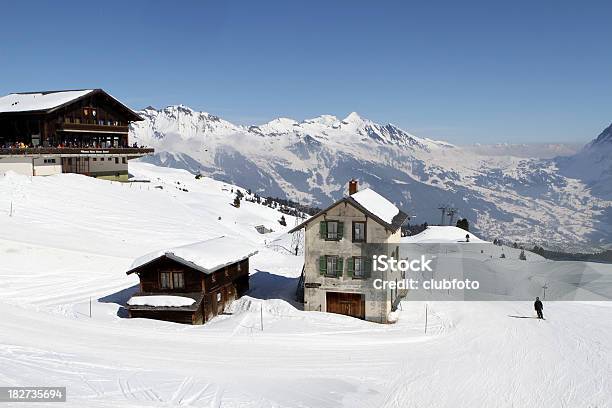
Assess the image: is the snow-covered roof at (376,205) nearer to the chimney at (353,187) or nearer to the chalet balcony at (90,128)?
the chimney at (353,187)

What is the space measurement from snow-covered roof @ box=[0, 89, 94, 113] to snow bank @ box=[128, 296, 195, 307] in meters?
42.6

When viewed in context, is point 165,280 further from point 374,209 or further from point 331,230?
point 374,209

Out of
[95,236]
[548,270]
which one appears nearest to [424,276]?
[548,270]

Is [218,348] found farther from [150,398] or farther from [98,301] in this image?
[98,301]

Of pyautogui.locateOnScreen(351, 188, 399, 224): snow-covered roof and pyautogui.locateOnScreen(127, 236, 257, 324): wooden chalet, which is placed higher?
pyautogui.locateOnScreen(351, 188, 399, 224): snow-covered roof

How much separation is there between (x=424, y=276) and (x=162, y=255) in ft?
94.0

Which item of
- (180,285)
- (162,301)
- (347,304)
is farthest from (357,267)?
(162,301)

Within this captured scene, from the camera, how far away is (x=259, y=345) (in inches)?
1081

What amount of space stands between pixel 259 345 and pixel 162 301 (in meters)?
8.21

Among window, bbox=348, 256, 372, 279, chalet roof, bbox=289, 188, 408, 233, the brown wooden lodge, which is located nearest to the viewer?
chalet roof, bbox=289, 188, 408, 233

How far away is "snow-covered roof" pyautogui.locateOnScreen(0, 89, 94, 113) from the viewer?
6619 centimetres

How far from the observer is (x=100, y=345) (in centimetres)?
2458

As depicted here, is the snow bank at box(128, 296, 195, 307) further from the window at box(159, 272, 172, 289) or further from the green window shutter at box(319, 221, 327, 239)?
the green window shutter at box(319, 221, 327, 239)

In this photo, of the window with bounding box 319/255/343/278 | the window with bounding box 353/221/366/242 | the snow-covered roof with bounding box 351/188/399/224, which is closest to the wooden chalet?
the window with bounding box 319/255/343/278
